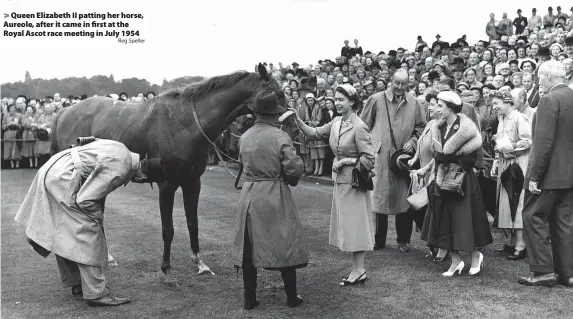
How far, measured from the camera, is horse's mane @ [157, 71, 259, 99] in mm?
5918

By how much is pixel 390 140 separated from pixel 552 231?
230cm

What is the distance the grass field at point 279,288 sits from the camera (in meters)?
4.81

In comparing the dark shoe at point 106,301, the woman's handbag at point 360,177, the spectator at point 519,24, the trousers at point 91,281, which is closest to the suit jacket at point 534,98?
the woman's handbag at point 360,177

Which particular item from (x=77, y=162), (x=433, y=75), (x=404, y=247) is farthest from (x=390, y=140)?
(x=433, y=75)

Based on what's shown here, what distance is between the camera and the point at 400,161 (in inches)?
274

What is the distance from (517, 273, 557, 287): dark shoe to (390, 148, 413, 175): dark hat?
2.00m

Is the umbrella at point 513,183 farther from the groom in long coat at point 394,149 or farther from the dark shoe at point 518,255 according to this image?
the groom in long coat at point 394,149

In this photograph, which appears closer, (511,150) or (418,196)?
(418,196)

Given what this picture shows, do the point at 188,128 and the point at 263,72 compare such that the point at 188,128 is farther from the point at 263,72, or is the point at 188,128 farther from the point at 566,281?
the point at 566,281

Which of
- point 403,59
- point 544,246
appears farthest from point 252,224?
point 403,59

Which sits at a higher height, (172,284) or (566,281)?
(566,281)

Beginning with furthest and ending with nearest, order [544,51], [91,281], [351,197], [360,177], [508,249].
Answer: [544,51] < [508,249] < [351,197] < [360,177] < [91,281]

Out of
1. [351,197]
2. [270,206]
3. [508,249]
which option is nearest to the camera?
[270,206]

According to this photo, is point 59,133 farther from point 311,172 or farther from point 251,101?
point 311,172
